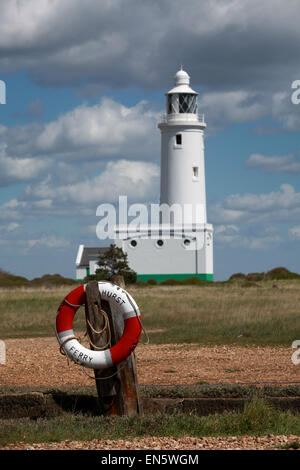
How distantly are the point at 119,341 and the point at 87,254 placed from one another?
148ft

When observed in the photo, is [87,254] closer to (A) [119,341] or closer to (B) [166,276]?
(B) [166,276]

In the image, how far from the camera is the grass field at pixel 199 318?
57.4 feet

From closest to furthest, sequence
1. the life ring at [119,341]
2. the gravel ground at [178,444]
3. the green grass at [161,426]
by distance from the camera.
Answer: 1. the gravel ground at [178,444]
2. the green grass at [161,426]
3. the life ring at [119,341]

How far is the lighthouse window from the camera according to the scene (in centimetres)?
4962

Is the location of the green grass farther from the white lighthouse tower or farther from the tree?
the white lighthouse tower

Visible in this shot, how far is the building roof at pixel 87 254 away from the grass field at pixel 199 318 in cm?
2177

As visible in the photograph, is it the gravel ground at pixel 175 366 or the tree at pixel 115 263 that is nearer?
the gravel ground at pixel 175 366

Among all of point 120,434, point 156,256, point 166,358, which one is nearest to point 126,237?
point 156,256

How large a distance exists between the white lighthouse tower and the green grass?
1636 inches

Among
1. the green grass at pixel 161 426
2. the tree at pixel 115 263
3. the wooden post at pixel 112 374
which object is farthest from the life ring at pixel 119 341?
the tree at pixel 115 263

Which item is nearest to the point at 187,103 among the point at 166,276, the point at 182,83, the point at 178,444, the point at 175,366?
the point at 182,83

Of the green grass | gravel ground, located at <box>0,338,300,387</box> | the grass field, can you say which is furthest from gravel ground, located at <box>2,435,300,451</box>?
the grass field

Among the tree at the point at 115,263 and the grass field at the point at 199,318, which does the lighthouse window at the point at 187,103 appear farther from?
the grass field at the point at 199,318

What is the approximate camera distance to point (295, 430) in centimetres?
711
